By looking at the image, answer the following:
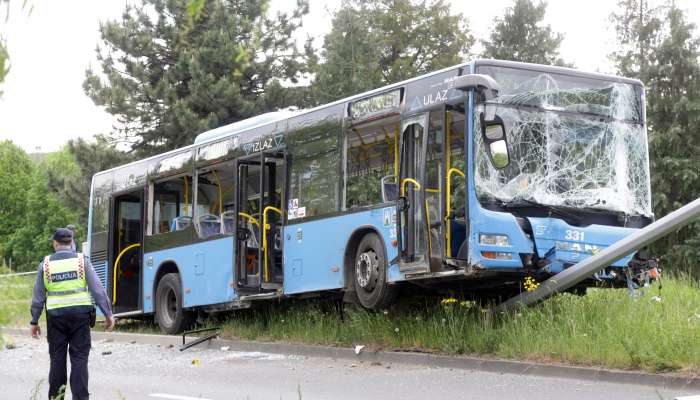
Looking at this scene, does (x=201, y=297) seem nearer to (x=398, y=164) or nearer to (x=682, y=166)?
(x=398, y=164)

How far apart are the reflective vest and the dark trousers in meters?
0.13

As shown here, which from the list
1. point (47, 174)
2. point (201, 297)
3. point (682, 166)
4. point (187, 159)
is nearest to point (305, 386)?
point (201, 297)

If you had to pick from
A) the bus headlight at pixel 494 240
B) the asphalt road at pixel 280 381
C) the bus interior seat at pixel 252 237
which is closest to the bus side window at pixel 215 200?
the bus interior seat at pixel 252 237

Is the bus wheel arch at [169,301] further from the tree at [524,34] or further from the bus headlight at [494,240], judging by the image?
the tree at [524,34]

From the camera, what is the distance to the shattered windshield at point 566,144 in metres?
13.0

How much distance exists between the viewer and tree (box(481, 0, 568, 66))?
120ft

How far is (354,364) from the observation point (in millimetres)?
13516

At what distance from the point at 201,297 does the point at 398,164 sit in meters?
5.82

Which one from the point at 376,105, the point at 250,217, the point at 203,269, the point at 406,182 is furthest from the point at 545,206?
the point at 203,269

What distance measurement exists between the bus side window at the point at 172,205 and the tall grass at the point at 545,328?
3.11m

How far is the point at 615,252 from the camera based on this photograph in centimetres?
1246

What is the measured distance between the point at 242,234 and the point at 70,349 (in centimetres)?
792

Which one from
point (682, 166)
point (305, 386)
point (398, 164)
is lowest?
point (305, 386)

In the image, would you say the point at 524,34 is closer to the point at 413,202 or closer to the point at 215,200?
the point at 215,200
